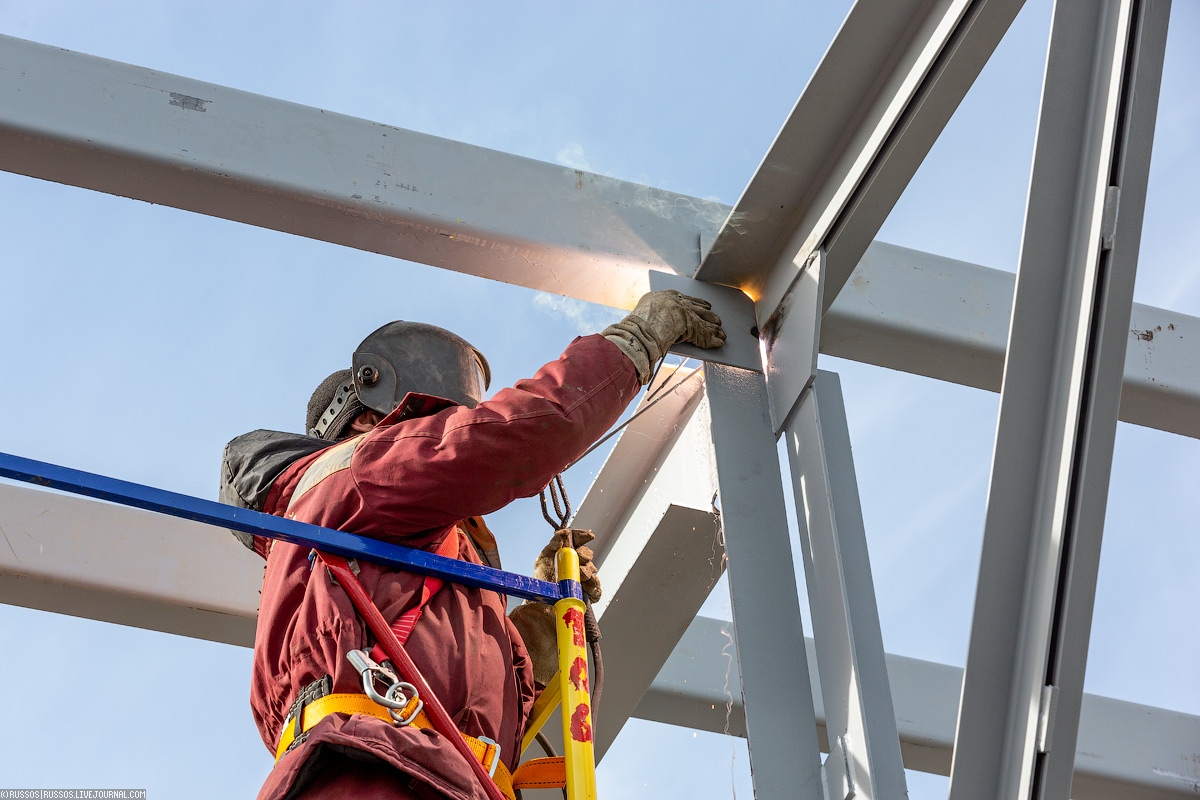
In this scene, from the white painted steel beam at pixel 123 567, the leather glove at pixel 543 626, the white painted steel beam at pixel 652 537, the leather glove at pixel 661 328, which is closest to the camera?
the leather glove at pixel 661 328

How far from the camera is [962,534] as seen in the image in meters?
3.03

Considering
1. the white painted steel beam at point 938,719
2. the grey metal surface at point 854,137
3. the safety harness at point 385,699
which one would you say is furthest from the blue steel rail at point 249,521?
the white painted steel beam at point 938,719

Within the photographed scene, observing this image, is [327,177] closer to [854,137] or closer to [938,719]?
[854,137]

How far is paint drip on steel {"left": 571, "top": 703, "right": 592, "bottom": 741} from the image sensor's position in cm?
268

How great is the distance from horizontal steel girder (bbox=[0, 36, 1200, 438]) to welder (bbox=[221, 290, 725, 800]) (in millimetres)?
309

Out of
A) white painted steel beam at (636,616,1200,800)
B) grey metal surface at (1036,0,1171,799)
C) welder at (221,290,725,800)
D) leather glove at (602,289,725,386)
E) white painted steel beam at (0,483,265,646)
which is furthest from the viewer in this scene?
white painted steel beam at (636,616,1200,800)

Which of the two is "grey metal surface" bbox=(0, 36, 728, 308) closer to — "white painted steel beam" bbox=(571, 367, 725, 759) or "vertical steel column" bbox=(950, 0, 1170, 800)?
"white painted steel beam" bbox=(571, 367, 725, 759)

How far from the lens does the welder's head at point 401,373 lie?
11.0ft

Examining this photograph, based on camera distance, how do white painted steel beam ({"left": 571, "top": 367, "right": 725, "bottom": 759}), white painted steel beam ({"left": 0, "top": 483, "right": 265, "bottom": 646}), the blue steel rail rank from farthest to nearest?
white painted steel beam ({"left": 0, "top": 483, "right": 265, "bottom": 646}) → white painted steel beam ({"left": 571, "top": 367, "right": 725, "bottom": 759}) → the blue steel rail

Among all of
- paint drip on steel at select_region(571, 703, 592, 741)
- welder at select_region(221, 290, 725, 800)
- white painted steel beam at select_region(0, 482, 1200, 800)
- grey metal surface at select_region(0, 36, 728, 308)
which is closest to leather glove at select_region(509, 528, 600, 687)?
welder at select_region(221, 290, 725, 800)

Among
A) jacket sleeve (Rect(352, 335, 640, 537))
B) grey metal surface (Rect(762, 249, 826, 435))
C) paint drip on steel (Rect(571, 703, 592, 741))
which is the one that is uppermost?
grey metal surface (Rect(762, 249, 826, 435))

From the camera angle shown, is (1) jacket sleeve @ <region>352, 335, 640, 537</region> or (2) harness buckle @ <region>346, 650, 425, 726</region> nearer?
(2) harness buckle @ <region>346, 650, 425, 726</region>

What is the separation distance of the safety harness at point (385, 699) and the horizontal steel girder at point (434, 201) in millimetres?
920

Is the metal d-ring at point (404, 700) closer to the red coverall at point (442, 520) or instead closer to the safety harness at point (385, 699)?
the safety harness at point (385, 699)
